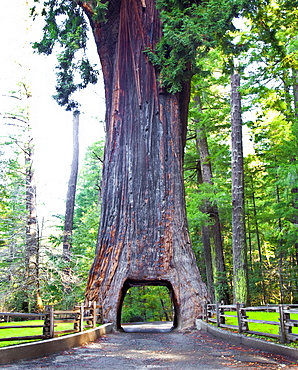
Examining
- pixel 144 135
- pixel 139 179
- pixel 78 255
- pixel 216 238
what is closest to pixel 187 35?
pixel 144 135

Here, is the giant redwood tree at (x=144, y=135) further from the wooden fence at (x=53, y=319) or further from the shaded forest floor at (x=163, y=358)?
the shaded forest floor at (x=163, y=358)

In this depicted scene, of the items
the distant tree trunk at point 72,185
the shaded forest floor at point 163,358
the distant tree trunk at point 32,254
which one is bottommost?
the shaded forest floor at point 163,358

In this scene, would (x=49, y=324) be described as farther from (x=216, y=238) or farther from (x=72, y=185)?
(x=72, y=185)

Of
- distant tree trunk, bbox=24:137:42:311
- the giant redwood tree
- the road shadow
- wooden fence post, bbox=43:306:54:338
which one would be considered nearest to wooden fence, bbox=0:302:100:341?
wooden fence post, bbox=43:306:54:338

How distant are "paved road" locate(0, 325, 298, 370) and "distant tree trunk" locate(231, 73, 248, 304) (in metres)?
5.52

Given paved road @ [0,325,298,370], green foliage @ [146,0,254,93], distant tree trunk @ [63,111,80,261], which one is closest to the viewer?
paved road @ [0,325,298,370]

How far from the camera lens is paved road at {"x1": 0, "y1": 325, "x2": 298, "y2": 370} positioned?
5.71m

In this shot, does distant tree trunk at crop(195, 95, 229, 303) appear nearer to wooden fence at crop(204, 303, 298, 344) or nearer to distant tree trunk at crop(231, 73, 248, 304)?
distant tree trunk at crop(231, 73, 248, 304)

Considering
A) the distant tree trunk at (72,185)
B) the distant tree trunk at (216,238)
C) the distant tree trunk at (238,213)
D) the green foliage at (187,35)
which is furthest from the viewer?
the distant tree trunk at (72,185)

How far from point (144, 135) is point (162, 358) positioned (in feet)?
28.1

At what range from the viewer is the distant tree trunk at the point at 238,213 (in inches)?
554

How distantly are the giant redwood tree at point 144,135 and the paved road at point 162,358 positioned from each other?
3.36 metres

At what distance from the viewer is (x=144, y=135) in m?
13.8

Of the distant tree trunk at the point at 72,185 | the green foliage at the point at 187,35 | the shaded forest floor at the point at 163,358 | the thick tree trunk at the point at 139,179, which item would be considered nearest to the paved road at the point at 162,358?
the shaded forest floor at the point at 163,358
